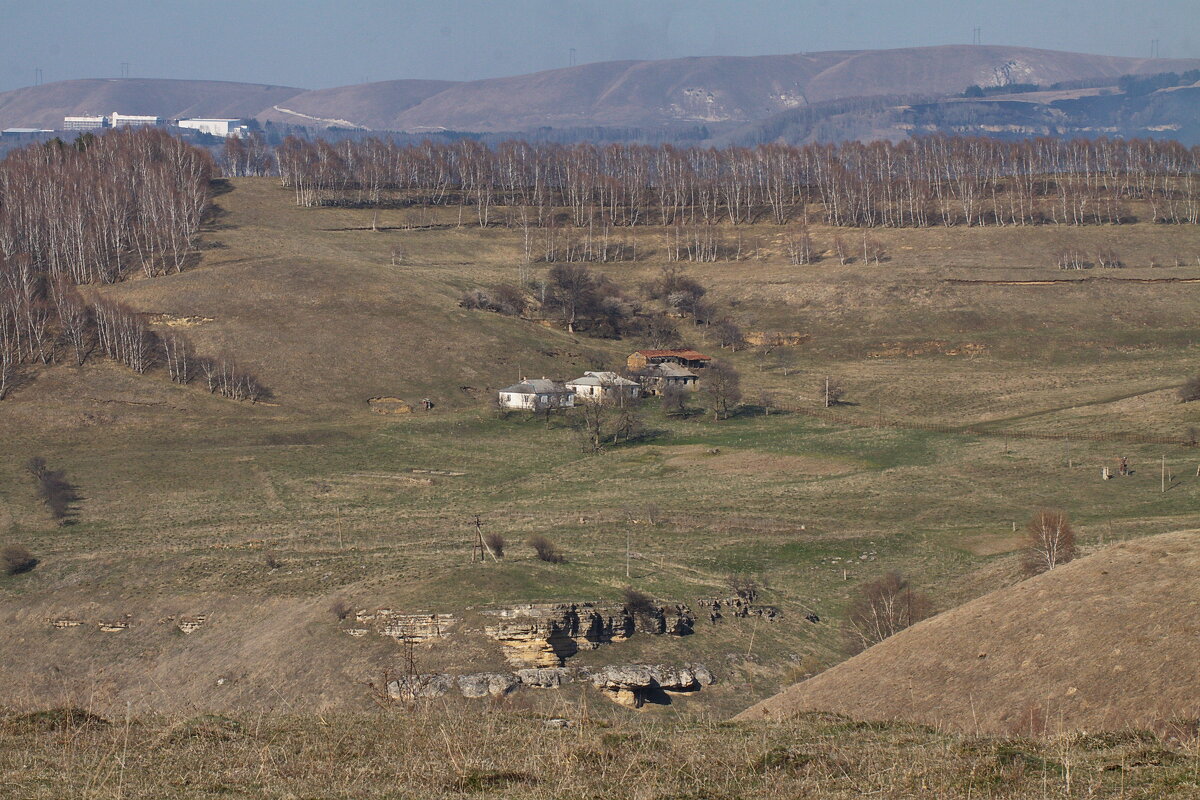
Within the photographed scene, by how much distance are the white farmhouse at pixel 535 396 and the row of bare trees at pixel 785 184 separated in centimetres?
6765

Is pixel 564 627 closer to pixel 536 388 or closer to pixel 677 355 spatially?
pixel 536 388

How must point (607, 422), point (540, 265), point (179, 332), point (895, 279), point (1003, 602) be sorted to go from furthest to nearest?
point (540, 265) → point (895, 279) → point (179, 332) → point (607, 422) → point (1003, 602)

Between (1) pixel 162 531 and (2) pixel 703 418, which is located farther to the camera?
(2) pixel 703 418

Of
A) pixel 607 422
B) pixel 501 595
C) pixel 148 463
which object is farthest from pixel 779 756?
pixel 607 422

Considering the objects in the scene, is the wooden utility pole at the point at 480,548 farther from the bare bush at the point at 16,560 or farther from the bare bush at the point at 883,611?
the bare bush at the point at 16,560

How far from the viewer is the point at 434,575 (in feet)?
145

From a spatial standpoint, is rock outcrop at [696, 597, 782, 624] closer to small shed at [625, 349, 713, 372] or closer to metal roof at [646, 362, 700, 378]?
metal roof at [646, 362, 700, 378]

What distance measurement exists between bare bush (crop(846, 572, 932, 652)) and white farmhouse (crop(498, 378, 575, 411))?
51.5m

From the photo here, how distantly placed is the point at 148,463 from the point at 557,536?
105 ft

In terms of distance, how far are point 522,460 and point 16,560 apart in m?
33.9

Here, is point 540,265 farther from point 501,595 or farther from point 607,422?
point 501,595

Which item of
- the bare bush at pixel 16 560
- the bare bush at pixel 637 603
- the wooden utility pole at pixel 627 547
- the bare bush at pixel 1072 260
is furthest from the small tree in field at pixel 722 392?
the bare bush at pixel 1072 260

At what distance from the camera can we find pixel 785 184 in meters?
185

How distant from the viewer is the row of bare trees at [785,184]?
164 m
